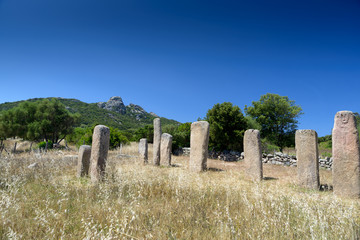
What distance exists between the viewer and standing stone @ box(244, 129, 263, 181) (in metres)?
8.24

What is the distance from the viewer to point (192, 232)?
285 cm

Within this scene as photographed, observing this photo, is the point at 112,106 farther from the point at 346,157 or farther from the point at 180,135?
the point at 346,157

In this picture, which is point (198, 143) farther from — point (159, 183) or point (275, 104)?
point (275, 104)

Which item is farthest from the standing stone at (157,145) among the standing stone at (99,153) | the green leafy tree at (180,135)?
the green leafy tree at (180,135)

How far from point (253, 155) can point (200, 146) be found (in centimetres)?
245

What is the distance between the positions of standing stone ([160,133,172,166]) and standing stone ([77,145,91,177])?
15.3 feet

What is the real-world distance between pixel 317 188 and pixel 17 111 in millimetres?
29451

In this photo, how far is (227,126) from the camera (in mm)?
19750

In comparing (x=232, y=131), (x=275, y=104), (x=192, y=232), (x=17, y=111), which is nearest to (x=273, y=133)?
(x=275, y=104)

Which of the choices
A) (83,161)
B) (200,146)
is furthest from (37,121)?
(200,146)

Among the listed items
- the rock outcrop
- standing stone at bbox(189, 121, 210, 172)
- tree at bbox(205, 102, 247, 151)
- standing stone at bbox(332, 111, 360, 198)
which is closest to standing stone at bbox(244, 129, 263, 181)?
standing stone at bbox(189, 121, 210, 172)

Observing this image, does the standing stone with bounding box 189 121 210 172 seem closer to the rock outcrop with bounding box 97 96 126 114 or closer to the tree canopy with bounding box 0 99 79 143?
the tree canopy with bounding box 0 99 79 143

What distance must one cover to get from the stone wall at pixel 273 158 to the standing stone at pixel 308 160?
8.67 m

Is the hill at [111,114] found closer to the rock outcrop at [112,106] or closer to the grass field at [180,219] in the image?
the rock outcrop at [112,106]
